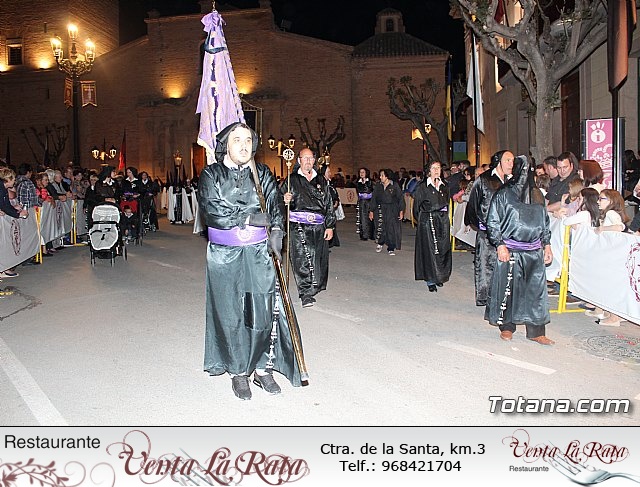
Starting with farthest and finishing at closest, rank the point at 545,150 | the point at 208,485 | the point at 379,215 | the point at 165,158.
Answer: the point at 165,158 < the point at 379,215 < the point at 545,150 < the point at 208,485

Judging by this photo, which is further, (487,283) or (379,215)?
(379,215)

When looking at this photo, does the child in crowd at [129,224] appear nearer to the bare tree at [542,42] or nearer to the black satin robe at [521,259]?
the bare tree at [542,42]

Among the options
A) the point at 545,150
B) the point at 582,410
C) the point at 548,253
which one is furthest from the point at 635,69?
the point at 582,410

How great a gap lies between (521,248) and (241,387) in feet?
10.6

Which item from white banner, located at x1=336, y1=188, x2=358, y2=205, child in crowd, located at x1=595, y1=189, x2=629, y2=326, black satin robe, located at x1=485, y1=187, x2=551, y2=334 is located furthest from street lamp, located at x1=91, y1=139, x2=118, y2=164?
black satin robe, located at x1=485, y1=187, x2=551, y2=334

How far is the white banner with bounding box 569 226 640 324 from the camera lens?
6.88 meters

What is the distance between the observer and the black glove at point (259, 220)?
199 inches

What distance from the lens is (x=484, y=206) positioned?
7.95 metres

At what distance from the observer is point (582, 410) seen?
4824mm

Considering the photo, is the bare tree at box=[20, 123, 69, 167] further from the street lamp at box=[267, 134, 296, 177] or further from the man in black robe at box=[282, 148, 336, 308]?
the man in black robe at box=[282, 148, 336, 308]

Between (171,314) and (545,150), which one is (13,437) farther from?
(545,150)

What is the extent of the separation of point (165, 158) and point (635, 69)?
1303 inches

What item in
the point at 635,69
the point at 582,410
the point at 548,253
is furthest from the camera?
the point at 635,69

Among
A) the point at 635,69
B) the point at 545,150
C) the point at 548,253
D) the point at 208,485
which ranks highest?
the point at 635,69
